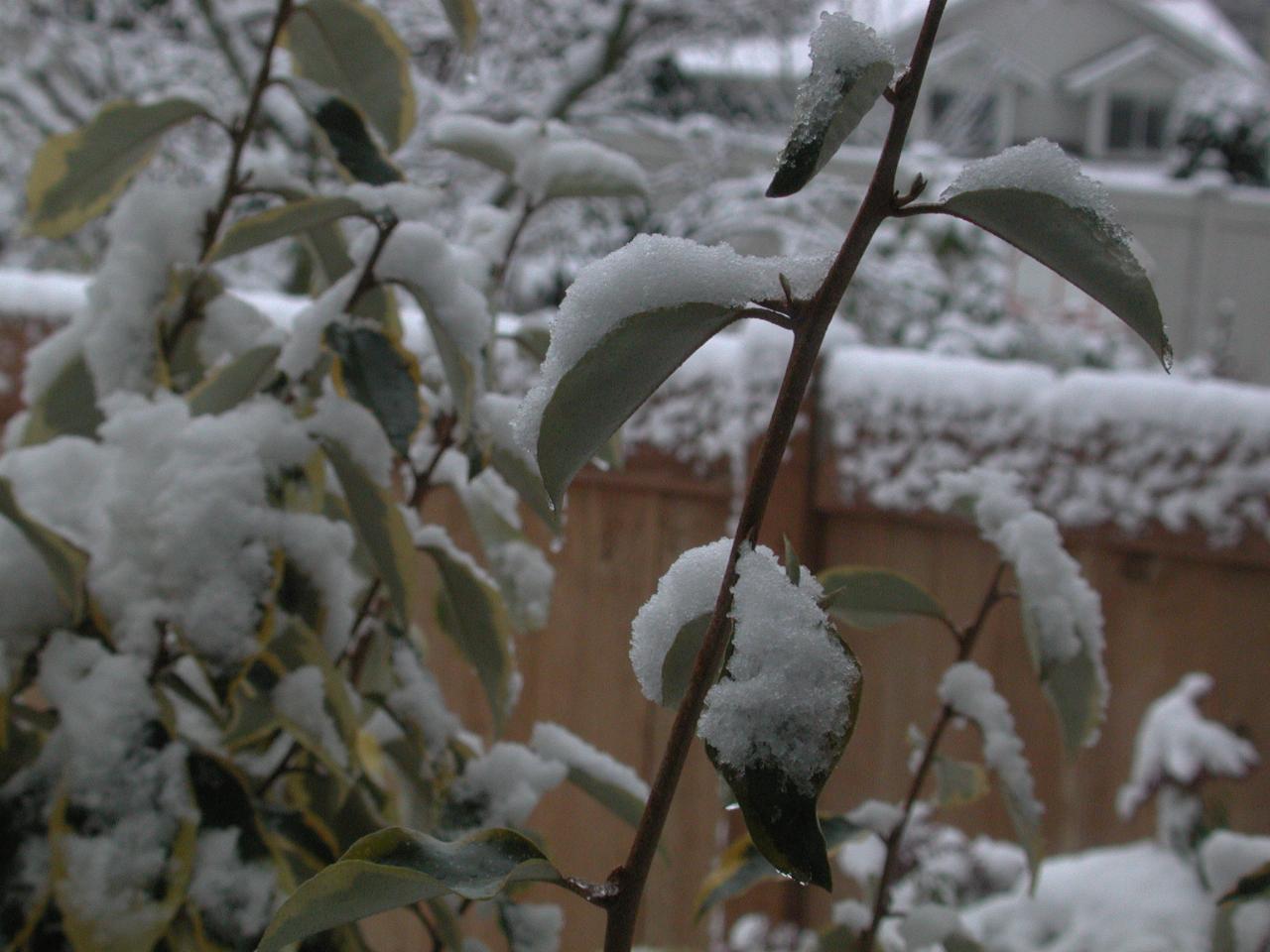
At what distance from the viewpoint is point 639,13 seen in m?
3.92

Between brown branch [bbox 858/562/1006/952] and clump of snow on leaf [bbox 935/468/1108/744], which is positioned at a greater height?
clump of snow on leaf [bbox 935/468/1108/744]

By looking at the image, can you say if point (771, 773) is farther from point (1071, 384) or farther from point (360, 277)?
point (1071, 384)

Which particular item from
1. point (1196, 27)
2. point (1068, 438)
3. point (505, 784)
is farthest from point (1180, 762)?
point (1196, 27)

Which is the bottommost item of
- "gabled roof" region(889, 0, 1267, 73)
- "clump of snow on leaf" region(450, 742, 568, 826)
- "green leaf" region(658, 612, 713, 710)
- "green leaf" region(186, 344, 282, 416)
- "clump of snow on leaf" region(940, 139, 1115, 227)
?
"clump of snow on leaf" region(450, 742, 568, 826)

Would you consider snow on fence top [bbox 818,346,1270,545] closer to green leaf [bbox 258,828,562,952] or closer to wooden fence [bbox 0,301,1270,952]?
wooden fence [bbox 0,301,1270,952]

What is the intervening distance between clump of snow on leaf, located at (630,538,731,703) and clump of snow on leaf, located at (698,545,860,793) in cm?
6

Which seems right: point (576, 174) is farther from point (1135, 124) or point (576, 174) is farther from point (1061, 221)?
point (1135, 124)

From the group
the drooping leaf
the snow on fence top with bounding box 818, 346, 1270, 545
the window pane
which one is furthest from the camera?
the window pane

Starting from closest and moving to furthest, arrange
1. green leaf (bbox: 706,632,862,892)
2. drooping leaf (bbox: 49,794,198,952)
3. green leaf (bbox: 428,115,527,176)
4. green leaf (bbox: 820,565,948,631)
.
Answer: green leaf (bbox: 706,632,862,892)
drooping leaf (bbox: 49,794,198,952)
green leaf (bbox: 820,565,948,631)
green leaf (bbox: 428,115,527,176)

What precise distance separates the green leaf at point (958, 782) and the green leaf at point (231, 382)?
1.42 feet

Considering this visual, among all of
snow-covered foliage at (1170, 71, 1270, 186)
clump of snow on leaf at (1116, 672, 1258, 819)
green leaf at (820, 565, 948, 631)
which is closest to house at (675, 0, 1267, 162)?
snow-covered foliage at (1170, 71, 1270, 186)

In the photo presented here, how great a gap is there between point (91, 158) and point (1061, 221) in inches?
23.6

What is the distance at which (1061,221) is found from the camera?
1.00 feet

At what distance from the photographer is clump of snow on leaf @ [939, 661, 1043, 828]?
542 millimetres
